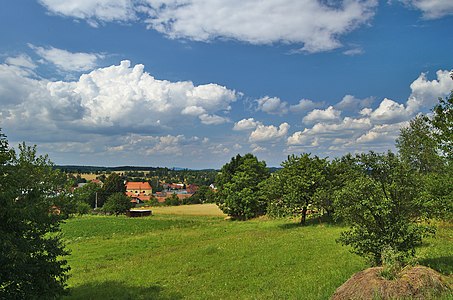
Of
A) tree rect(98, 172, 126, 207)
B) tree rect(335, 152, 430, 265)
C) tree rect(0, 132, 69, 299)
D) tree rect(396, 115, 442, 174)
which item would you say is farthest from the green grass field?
tree rect(98, 172, 126, 207)

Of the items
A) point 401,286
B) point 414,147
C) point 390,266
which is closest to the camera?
point 401,286

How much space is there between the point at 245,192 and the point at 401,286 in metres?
49.4

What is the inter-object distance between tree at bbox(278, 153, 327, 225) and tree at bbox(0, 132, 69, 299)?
31.3 m

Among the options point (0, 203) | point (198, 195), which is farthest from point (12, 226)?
point (198, 195)

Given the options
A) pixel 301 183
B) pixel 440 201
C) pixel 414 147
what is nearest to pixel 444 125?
pixel 440 201

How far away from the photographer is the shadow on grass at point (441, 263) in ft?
46.4

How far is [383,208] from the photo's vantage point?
13867mm

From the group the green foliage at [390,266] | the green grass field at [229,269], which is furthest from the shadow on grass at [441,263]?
the green foliage at [390,266]

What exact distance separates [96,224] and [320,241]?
144 feet

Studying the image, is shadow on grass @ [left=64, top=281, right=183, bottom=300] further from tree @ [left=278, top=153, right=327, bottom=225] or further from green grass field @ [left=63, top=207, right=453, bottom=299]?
tree @ [left=278, top=153, right=327, bottom=225]

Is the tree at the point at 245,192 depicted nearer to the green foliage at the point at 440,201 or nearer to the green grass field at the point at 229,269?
the green grass field at the point at 229,269

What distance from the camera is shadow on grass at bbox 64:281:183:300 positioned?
1659 centimetres

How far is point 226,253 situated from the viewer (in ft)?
85.4

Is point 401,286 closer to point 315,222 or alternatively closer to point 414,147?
point 315,222
